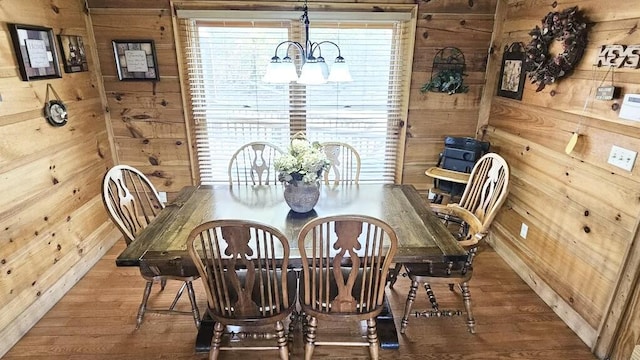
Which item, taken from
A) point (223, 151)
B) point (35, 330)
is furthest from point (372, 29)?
point (35, 330)

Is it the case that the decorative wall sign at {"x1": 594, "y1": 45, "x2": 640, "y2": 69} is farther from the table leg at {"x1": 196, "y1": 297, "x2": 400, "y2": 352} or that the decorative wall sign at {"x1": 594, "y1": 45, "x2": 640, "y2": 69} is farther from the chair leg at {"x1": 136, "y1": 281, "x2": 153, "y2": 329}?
the chair leg at {"x1": 136, "y1": 281, "x2": 153, "y2": 329}

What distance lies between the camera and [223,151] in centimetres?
319

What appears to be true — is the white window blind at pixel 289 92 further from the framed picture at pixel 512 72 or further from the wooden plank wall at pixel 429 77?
the framed picture at pixel 512 72

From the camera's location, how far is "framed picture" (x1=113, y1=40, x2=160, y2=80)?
282 centimetres

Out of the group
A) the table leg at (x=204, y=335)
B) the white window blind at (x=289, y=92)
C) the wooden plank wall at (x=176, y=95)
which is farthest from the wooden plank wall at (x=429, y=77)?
the table leg at (x=204, y=335)

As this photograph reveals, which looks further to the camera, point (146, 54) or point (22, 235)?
point (146, 54)

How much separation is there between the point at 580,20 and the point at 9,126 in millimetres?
3313

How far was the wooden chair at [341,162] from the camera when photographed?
263 centimetres

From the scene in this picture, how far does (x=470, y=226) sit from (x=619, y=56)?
45.5 inches

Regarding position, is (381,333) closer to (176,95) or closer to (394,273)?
(394,273)

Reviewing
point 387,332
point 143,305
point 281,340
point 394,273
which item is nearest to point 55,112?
point 143,305

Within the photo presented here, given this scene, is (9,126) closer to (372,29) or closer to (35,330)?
(35,330)

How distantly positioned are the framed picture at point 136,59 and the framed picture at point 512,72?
2806 millimetres

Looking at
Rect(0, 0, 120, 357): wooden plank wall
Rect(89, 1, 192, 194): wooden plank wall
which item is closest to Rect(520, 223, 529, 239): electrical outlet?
Rect(89, 1, 192, 194): wooden plank wall
